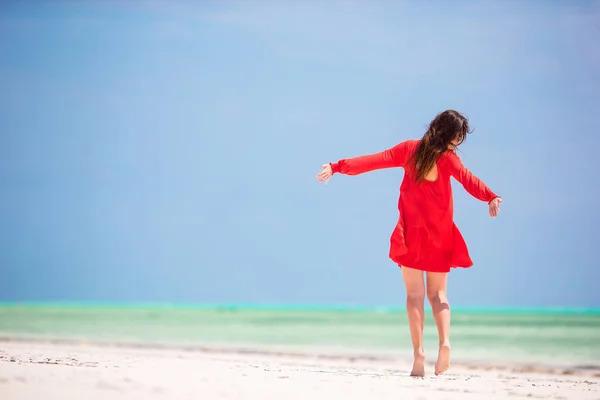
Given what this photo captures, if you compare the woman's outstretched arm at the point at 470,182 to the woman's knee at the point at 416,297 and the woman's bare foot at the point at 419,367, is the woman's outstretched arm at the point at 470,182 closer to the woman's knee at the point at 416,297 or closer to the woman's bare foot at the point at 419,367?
the woman's knee at the point at 416,297

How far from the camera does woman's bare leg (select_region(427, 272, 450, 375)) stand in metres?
4.27

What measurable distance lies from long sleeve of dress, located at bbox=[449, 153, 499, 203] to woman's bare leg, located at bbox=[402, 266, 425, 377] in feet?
1.88

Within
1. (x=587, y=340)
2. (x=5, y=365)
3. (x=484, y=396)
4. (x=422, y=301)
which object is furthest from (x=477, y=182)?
(x=587, y=340)

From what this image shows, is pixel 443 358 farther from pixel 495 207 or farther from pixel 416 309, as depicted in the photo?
pixel 495 207

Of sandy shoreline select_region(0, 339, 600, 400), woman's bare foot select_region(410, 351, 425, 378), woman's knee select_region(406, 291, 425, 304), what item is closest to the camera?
sandy shoreline select_region(0, 339, 600, 400)

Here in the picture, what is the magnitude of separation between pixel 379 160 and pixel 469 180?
54 cm

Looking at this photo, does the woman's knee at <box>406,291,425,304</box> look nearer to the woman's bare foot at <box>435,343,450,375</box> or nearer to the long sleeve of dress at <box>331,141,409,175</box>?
the woman's bare foot at <box>435,343,450,375</box>

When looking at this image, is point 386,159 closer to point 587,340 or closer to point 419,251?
point 419,251

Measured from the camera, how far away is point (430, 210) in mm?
4312

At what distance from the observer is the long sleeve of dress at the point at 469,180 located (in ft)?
14.3

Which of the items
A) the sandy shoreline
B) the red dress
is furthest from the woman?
the sandy shoreline

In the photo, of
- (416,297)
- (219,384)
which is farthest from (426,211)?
(219,384)

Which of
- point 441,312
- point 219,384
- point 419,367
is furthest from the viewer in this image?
point 441,312

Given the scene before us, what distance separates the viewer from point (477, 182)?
4367 millimetres
